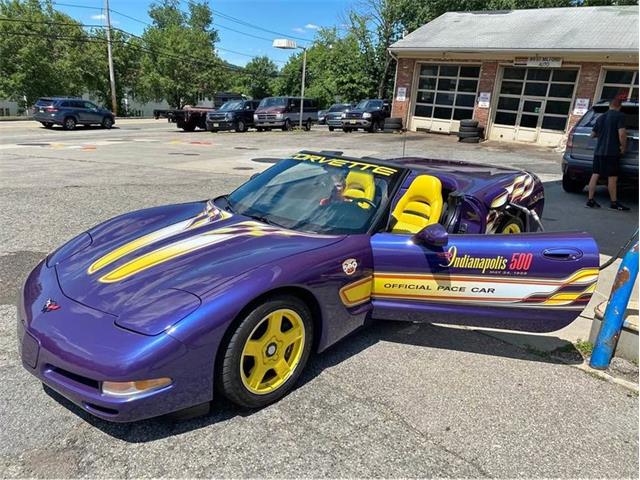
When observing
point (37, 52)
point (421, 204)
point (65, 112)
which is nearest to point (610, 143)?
point (421, 204)

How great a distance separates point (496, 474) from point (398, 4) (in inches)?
1571

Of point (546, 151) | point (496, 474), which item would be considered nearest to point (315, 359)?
point (496, 474)

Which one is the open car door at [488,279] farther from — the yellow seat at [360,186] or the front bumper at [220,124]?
the front bumper at [220,124]

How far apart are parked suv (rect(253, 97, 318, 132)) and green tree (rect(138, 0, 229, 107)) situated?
92.8 ft

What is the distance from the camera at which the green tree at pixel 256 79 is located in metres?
65.9

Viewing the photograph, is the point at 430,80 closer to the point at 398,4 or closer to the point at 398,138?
the point at 398,138

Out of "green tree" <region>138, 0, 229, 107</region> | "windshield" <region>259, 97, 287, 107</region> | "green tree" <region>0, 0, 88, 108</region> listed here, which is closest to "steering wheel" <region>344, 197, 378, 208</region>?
"windshield" <region>259, 97, 287, 107</region>

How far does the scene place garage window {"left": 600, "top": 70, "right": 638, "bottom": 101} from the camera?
17234 millimetres

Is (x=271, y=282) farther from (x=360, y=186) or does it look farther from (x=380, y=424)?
(x=360, y=186)

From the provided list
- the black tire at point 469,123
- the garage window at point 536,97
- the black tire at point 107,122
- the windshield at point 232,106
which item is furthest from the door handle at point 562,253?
the black tire at point 107,122

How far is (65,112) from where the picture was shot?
76.6ft

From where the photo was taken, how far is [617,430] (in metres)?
2.62

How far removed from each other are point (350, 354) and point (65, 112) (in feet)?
81.6

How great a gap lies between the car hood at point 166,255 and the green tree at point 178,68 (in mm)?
49628
